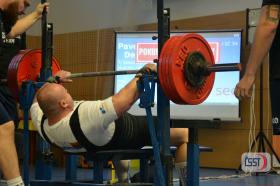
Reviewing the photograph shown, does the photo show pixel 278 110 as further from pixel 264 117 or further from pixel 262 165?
pixel 264 117

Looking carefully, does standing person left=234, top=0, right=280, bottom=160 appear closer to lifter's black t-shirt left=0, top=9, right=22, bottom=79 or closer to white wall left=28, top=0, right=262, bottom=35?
lifter's black t-shirt left=0, top=9, right=22, bottom=79

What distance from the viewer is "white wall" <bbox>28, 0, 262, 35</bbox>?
5904 mm

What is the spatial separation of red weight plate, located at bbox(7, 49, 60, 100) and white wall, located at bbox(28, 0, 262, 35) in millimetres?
2802

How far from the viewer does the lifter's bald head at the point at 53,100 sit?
264 centimetres

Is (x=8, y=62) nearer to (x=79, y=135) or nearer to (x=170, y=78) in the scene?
(x=79, y=135)

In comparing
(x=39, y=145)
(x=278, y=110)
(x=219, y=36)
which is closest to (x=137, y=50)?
(x=219, y=36)

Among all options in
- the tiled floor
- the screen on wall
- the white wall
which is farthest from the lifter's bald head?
the white wall

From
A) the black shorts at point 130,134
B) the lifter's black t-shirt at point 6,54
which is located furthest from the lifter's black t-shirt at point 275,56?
the lifter's black t-shirt at point 6,54

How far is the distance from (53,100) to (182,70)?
2.40 feet

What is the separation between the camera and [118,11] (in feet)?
20.5

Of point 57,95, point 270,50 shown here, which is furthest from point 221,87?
point 270,50

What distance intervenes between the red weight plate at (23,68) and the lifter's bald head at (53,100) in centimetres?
66

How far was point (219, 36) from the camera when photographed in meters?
5.52

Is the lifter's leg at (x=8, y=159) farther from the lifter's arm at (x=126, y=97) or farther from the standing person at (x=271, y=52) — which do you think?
the standing person at (x=271, y=52)
